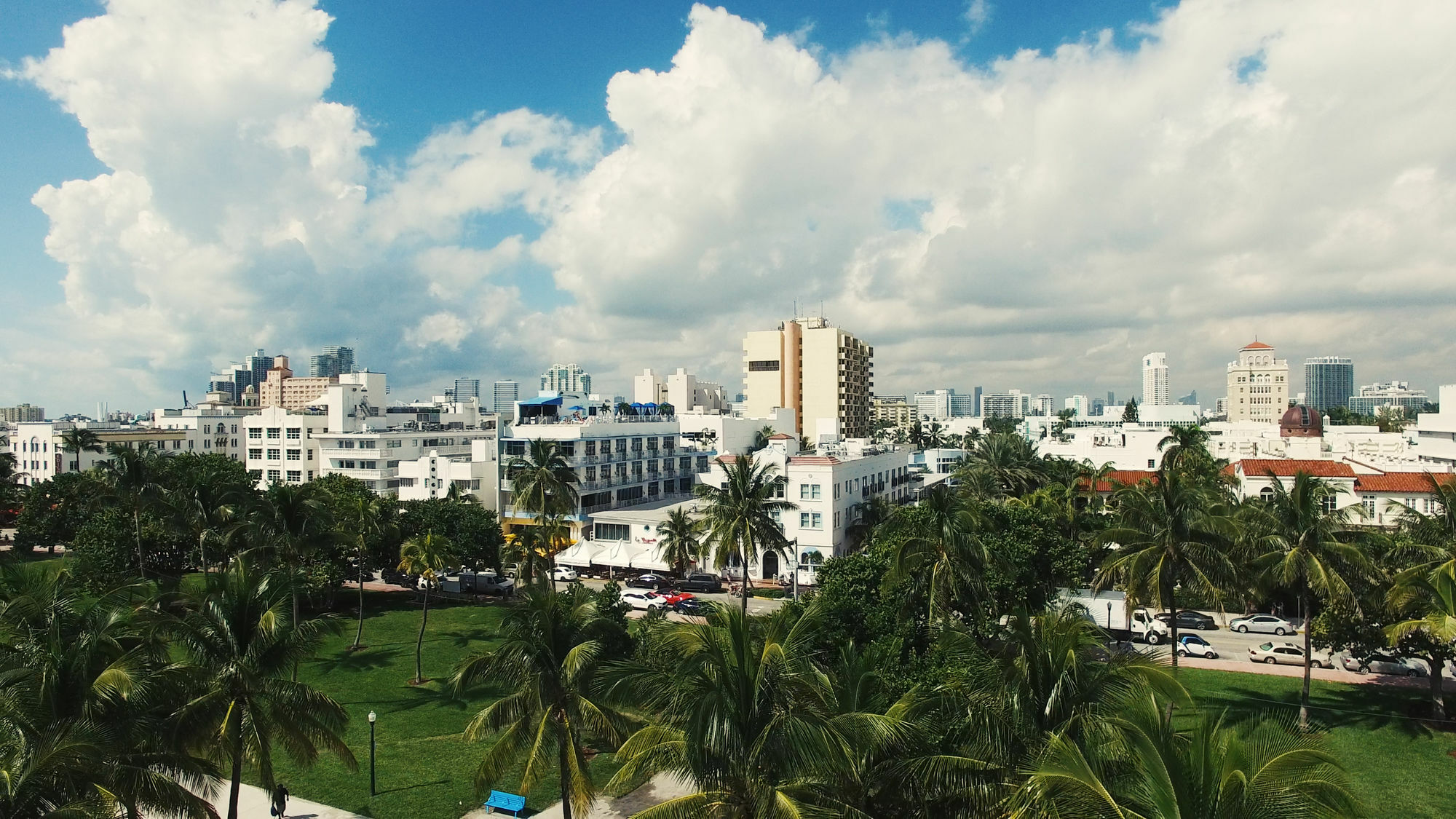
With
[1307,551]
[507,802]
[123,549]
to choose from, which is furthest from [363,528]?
[1307,551]

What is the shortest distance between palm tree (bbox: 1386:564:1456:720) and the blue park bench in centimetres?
2577

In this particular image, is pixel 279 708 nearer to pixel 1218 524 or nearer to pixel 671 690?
pixel 671 690

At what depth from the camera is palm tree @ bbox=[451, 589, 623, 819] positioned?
57.9ft

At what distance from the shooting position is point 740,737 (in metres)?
12.2

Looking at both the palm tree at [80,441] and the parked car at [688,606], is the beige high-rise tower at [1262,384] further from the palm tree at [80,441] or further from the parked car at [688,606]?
the palm tree at [80,441]

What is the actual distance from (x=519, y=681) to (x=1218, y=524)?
27253 mm

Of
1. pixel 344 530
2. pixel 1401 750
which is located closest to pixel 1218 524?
pixel 1401 750

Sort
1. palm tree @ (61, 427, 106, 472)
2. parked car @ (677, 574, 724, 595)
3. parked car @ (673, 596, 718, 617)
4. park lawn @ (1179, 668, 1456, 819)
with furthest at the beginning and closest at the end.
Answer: palm tree @ (61, 427, 106, 472) < parked car @ (677, 574, 724, 595) < parked car @ (673, 596, 718, 617) < park lawn @ (1179, 668, 1456, 819)

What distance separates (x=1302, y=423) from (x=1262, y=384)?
4601 inches

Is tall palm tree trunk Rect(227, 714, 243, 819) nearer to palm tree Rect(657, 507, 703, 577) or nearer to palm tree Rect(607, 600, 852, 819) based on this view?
palm tree Rect(607, 600, 852, 819)

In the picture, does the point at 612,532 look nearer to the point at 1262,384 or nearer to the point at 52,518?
the point at 52,518

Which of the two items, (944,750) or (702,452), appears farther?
(702,452)

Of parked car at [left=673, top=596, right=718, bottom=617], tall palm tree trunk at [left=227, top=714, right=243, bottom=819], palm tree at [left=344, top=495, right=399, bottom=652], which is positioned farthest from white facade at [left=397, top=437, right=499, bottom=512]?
tall palm tree trunk at [left=227, top=714, right=243, bottom=819]

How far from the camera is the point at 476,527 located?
56.3 meters
